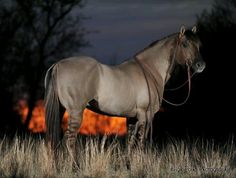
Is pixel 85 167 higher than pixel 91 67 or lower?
lower

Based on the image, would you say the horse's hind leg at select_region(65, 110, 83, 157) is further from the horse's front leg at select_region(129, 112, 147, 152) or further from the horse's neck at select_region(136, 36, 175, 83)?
the horse's neck at select_region(136, 36, 175, 83)

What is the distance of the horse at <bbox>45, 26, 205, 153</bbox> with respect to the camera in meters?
9.02

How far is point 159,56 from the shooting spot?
10172mm

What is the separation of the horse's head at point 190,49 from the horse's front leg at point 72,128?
2174mm

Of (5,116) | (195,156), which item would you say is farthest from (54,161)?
(5,116)

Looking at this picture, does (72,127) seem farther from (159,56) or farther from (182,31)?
(182,31)

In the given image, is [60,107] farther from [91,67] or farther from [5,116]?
[5,116]

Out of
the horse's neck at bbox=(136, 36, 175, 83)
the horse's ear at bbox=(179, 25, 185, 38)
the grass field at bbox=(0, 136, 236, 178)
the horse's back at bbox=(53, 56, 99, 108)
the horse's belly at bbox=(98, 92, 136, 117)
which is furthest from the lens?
the horse's neck at bbox=(136, 36, 175, 83)

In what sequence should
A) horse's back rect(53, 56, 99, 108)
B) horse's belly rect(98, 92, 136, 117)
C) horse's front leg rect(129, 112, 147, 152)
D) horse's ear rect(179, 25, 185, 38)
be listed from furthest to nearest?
horse's ear rect(179, 25, 185, 38) < horse's front leg rect(129, 112, 147, 152) < horse's belly rect(98, 92, 136, 117) < horse's back rect(53, 56, 99, 108)

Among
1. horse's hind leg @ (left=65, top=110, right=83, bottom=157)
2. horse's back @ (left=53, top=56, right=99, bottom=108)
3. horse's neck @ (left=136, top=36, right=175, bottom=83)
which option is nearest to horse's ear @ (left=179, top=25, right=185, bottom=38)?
horse's neck @ (left=136, top=36, right=175, bottom=83)

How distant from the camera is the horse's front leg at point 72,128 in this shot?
904 centimetres

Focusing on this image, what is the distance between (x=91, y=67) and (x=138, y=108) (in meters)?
1.14

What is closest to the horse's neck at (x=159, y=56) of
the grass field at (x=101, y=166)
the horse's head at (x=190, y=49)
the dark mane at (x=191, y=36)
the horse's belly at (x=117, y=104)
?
the horse's head at (x=190, y=49)

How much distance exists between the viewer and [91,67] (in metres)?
9.09
